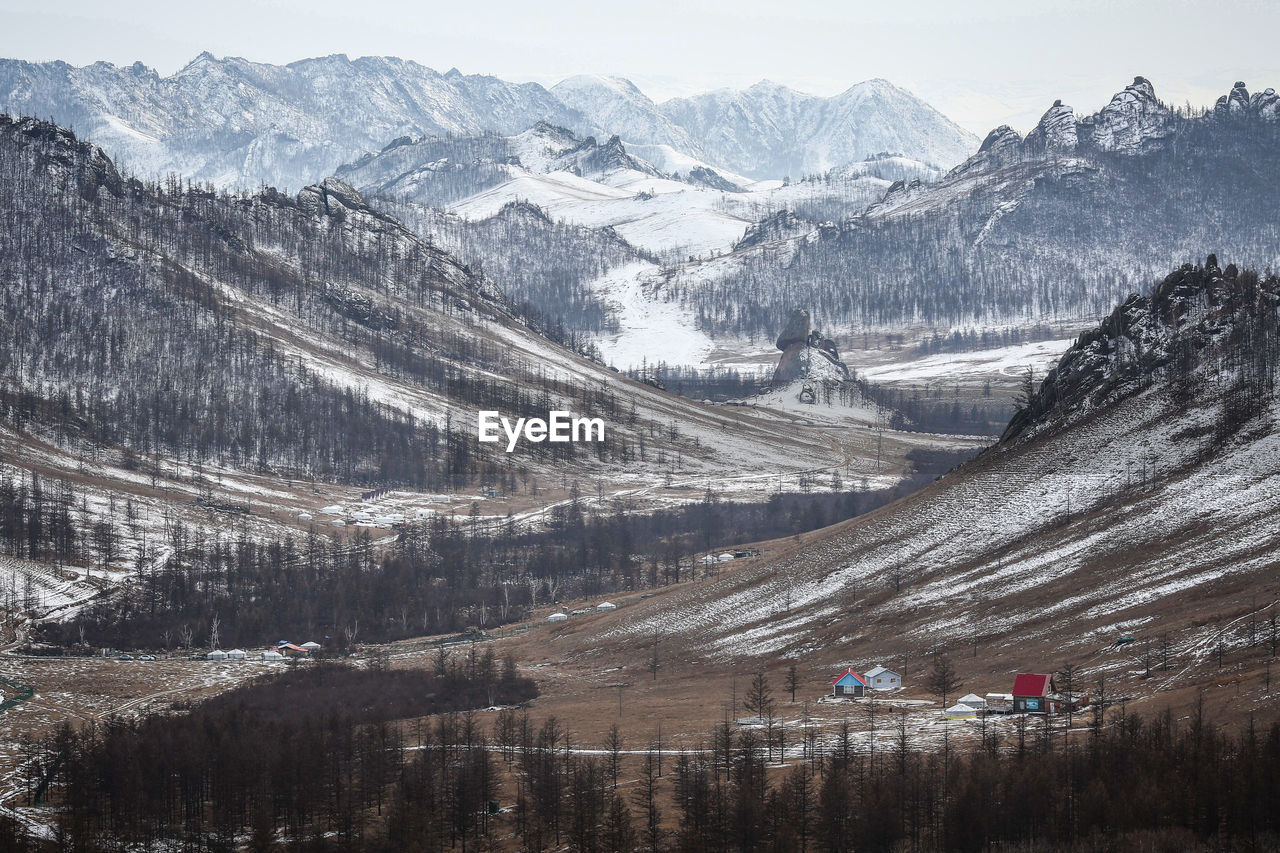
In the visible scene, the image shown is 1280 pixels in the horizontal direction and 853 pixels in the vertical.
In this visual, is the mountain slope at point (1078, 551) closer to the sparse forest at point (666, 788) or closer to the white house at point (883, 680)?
the white house at point (883, 680)

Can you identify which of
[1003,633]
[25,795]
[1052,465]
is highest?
[1052,465]

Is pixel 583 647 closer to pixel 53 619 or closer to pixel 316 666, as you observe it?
pixel 316 666

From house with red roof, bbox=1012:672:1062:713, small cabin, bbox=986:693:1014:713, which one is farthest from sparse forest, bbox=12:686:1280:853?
small cabin, bbox=986:693:1014:713

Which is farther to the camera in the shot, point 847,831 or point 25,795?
point 25,795

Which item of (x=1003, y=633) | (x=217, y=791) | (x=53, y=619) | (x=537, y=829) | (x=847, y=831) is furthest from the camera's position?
(x=53, y=619)

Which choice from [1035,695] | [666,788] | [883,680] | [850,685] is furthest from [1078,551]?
[666,788]

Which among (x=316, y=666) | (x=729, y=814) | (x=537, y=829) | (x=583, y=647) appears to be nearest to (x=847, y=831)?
(x=729, y=814)

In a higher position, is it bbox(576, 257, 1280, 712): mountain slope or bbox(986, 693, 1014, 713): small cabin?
bbox(576, 257, 1280, 712): mountain slope

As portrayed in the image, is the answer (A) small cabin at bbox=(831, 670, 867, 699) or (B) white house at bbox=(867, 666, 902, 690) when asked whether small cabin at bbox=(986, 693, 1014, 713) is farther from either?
(A) small cabin at bbox=(831, 670, 867, 699)
